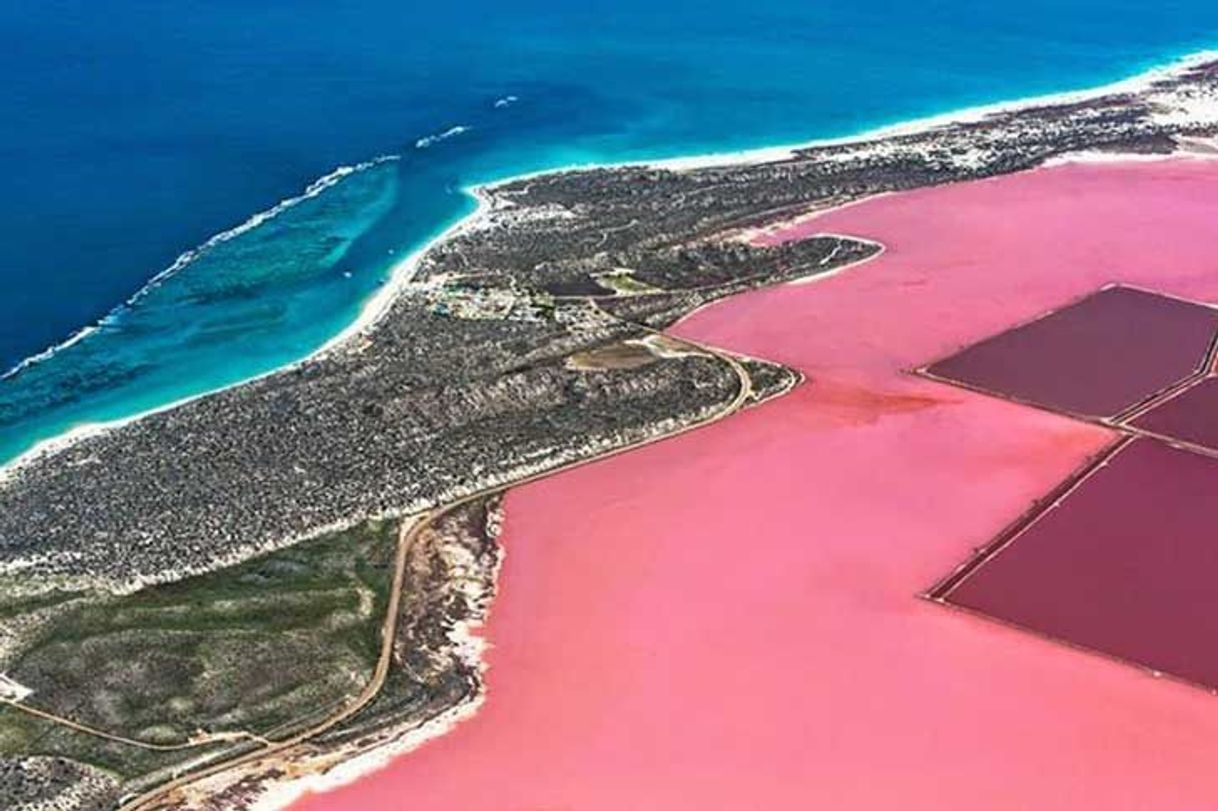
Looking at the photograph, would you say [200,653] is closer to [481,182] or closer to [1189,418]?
[1189,418]

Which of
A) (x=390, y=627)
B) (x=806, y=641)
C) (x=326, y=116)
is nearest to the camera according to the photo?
(x=806, y=641)

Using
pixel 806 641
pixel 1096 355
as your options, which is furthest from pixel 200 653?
pixel 1096 355

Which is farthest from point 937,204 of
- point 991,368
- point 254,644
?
point 254,644

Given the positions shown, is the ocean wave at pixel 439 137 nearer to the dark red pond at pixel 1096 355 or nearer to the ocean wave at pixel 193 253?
the ocean wave at pixel 193 253

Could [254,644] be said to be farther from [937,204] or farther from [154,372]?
[937,204]

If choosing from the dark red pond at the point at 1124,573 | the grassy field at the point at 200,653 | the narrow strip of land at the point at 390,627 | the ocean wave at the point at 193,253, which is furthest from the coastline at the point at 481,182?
the dark red pond at the point at 1124,573

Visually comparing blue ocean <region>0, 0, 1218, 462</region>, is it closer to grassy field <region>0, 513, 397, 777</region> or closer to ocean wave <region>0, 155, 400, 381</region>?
ocean wave <region>0, 155, 400, 381</region>

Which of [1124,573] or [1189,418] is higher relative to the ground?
[1189,418]

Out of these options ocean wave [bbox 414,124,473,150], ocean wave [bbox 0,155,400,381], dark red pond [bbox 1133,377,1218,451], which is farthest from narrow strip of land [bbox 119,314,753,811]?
ocean wave [bbox 414,124,473,150]
